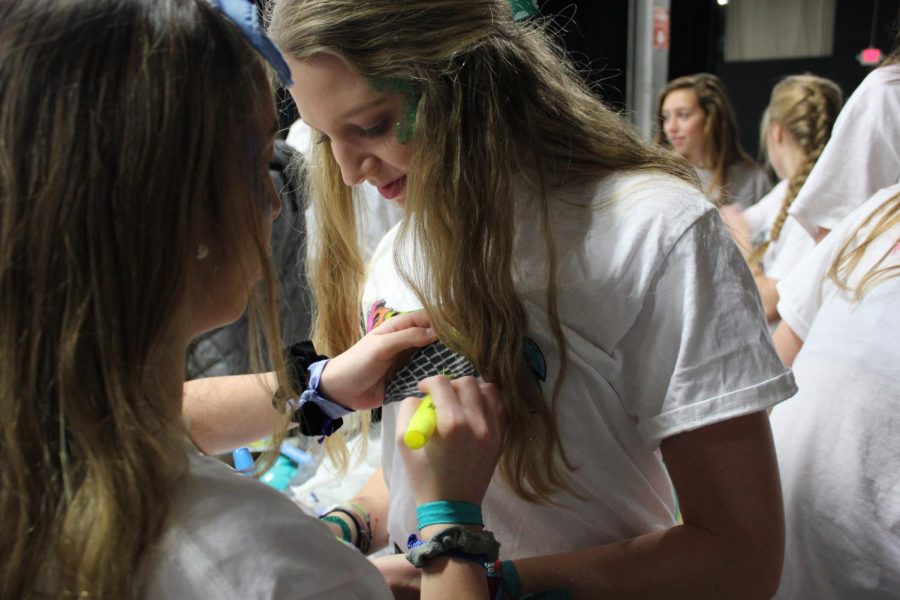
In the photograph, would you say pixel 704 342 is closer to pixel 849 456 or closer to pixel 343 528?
pixel 849 456

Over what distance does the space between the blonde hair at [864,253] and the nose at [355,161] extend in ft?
2.16

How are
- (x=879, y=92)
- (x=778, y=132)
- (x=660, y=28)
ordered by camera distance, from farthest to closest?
(x=660, y=28)
(x=778, y=132)
(x=879, y=92)

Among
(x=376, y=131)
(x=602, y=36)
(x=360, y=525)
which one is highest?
(x=602, y=36)

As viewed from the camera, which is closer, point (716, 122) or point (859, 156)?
point (859, 156)

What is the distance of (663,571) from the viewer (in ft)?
2.90

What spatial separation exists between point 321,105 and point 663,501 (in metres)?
0.62

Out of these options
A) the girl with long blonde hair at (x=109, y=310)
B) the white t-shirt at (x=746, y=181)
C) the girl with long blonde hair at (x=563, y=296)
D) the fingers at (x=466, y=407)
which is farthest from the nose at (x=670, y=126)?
the girl with long blonde hair at (x=109, y=310)

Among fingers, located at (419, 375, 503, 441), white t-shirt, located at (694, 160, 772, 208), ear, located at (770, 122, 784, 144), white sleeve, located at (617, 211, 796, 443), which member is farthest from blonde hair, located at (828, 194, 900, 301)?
white t-shirt, located at (694, 160, 772, 208)

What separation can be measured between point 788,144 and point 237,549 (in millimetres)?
2915

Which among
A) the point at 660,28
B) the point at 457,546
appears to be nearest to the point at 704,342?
the point at 457,546

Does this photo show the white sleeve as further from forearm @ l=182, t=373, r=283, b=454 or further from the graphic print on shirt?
forearm @ l=182, t=373, r=283, b=454

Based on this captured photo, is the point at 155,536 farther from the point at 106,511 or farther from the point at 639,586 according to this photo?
the point at 639,586

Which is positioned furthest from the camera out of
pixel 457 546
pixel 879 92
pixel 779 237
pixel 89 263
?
pixel 779 237

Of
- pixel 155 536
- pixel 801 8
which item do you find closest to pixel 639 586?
pixel 155 536
